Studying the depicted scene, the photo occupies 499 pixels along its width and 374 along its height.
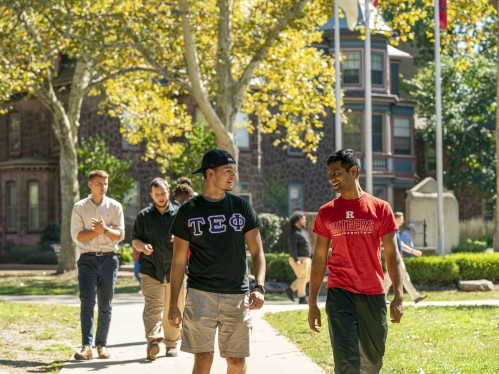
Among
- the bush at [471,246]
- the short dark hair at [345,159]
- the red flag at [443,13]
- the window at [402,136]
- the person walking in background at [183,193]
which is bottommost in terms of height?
the bush at [471,246]

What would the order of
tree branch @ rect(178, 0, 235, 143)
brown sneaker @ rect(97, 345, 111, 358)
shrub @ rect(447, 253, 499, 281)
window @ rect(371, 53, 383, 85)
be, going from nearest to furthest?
brown sneaker @ rect(97, 345, 111, 358) < tree branch @ rect(178, 0, 235, 143) < shrub @ rect(447, 253, 499, 281) < window @ rect(371, 53, 383, 85)

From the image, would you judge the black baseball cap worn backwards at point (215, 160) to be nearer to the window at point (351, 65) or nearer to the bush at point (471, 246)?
the bush at point (471, 246)

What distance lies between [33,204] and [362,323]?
35.5 m

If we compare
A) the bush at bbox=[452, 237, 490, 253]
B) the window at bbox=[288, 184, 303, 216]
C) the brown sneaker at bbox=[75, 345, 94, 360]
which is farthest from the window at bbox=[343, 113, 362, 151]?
the brown sneaker at bbox=[75, 345, 94, 360]

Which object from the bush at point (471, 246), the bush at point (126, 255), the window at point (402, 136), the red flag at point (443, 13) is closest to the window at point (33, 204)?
the bush at point (126, 255)

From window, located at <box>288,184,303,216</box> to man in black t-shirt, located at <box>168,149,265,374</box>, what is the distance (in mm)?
33414

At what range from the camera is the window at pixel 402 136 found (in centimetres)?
4344

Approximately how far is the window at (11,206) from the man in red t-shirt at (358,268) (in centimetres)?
3609

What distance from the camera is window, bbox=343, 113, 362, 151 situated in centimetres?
4159

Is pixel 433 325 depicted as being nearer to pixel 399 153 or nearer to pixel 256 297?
pixel 256 297

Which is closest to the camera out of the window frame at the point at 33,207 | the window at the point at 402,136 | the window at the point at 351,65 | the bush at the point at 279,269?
the bush at the point at 279,269

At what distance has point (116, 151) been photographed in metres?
38.8

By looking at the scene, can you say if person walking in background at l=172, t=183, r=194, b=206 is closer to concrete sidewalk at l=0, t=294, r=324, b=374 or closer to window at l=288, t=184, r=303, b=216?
concrete sidewalk at l=0, t=294, r=324, b=374

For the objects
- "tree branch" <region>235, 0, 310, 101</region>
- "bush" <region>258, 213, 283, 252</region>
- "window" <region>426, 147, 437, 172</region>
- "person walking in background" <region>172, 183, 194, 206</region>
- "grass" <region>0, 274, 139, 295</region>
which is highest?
"tree branch" <region>235, 0, 310, 101</region>
